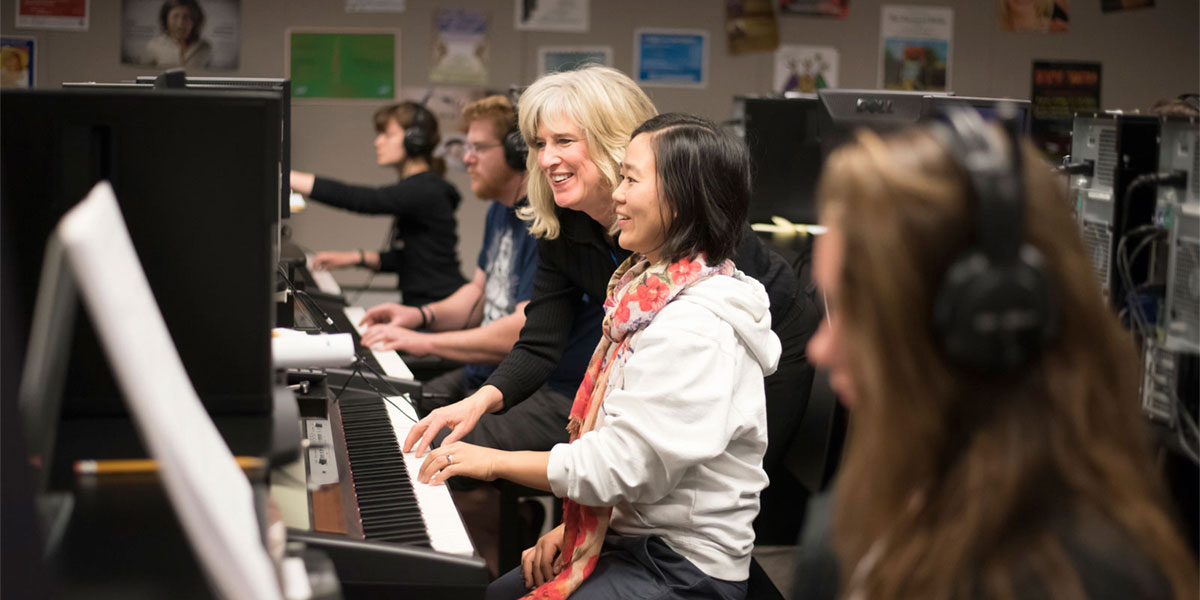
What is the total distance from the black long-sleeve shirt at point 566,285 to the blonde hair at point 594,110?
55 mm

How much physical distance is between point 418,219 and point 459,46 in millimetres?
1067

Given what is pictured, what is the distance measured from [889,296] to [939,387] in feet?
0.23

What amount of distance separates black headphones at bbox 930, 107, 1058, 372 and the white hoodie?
71cm

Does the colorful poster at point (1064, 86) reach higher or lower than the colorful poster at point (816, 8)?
lower

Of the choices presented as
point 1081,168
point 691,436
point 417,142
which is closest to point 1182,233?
point 1081,168

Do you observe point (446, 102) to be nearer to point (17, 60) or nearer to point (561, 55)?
point (561, 55)

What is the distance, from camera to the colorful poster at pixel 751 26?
4.39 metres

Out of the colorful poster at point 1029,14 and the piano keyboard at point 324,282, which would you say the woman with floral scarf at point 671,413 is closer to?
the piano keyboard at point 324,282

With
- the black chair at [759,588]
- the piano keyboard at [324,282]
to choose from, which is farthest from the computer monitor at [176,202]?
the piano keyboard at [324,282]

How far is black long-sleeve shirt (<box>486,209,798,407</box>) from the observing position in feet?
6.23

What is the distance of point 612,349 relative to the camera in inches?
62.7

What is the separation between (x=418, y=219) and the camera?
3.46 metres

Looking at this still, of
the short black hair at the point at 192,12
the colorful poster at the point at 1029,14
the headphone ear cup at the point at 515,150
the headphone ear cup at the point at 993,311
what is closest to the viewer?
the headphone ear cup at the point at 993,311

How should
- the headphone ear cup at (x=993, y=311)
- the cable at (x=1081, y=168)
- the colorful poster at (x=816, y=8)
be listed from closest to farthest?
the headphone ear cup at (x=993, y=311)
the cable at (x=1081, y=168)
the colorful poster at (x=816, y=8)
